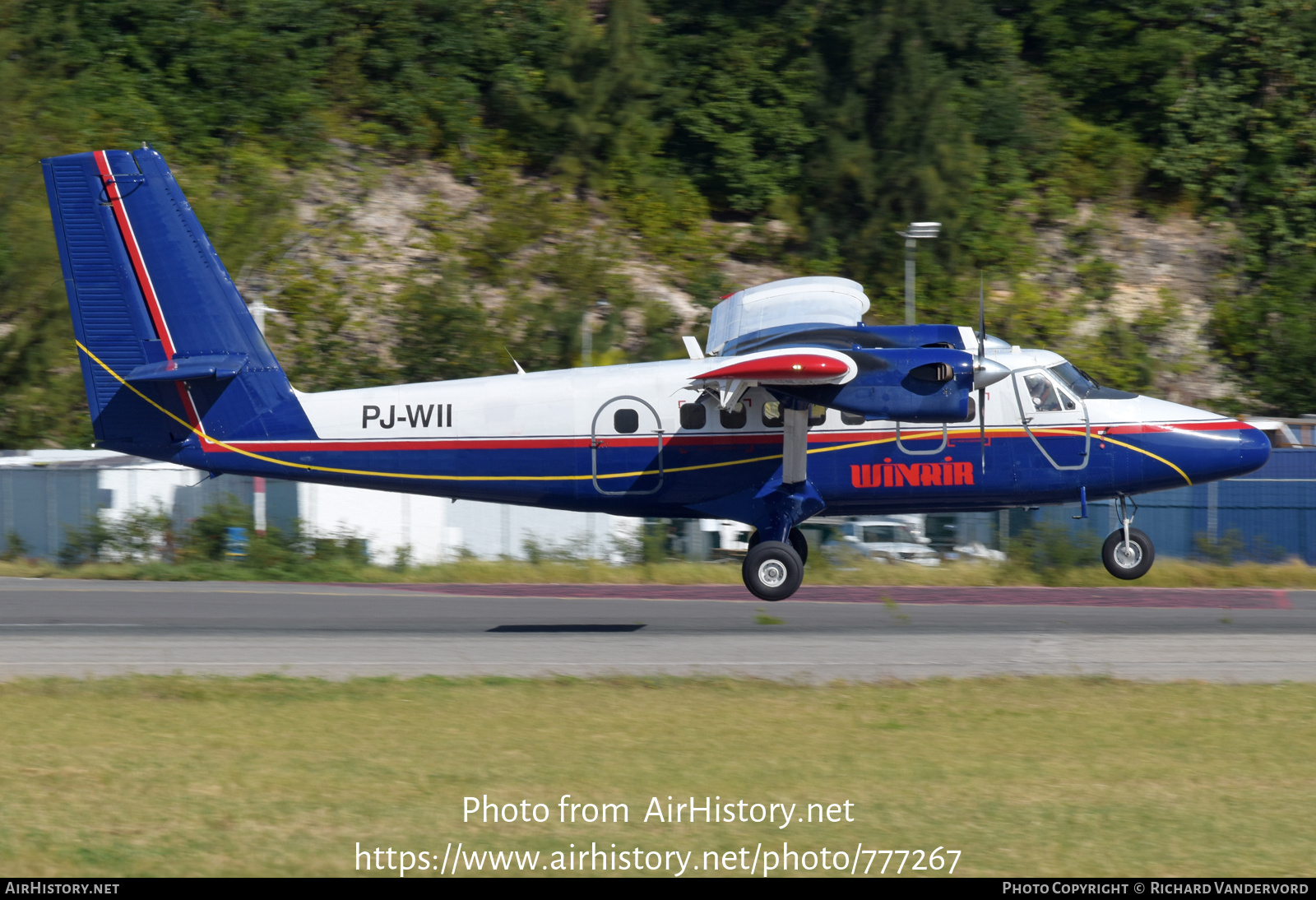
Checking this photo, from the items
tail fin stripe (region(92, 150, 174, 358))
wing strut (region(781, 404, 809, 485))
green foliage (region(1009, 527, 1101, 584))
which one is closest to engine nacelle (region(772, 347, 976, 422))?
wing strut (region(781, 404, 809, 485))

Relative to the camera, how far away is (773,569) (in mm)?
17156

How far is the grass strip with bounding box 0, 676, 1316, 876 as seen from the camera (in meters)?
8.01

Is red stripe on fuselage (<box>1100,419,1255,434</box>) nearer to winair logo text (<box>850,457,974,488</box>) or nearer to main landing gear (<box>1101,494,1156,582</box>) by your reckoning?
main landing gear (<box>1101,494,1156,582</box>)

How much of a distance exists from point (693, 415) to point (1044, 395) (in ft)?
15.0

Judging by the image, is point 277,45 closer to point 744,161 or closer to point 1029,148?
point 744,161

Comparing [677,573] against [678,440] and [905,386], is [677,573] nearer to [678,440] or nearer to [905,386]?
[678,440]

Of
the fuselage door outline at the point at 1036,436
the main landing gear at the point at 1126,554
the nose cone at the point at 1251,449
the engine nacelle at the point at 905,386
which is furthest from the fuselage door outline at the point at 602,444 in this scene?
the nose cone at the point at 1251,449

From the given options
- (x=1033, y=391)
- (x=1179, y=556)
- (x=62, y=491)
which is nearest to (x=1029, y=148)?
(x=1179, y=556)

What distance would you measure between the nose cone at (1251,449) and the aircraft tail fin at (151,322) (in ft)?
40.3

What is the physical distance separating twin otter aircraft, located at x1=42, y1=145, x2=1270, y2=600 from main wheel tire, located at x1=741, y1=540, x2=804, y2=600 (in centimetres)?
2

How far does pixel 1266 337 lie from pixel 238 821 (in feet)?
115

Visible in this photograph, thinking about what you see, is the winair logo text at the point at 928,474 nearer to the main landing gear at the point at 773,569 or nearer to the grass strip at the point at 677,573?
the main landing gear at the point at 773,569

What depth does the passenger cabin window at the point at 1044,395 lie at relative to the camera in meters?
17.0

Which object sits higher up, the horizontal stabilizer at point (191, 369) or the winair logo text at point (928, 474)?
the horizontal stabilizer at point (191, 369)
